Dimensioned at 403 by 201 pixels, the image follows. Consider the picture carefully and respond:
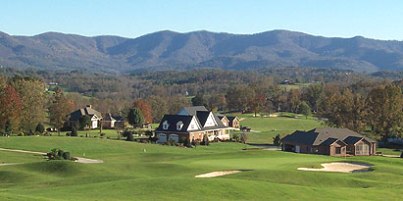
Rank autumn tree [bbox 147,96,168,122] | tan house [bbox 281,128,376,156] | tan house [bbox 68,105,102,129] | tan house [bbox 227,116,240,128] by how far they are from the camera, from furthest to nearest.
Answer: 1. autumn tree [bbox 147,96,168,122]
2. tan house [bbox 227,116,240,128]
3. tan house [bbox 68,105,102,129]
4. tan house [bbox 281,128,376,156]

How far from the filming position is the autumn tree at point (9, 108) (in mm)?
80875

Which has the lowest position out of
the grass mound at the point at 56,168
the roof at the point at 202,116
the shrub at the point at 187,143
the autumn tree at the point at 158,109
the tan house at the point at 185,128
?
the grass mound at the point at 56,168

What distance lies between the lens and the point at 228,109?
162 meters

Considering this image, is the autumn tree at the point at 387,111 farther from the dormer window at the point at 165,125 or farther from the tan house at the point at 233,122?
the dormer window at the point at 165,125

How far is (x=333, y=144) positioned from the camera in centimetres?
7831

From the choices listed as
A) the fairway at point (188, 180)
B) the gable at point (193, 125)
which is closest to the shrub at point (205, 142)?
the gable at point (193, 125)

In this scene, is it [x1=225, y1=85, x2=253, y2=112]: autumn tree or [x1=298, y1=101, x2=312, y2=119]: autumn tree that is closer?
[x1=298, y1=101, x2=312, y2=119]: autumn tree

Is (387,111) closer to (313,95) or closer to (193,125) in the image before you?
(193,125)

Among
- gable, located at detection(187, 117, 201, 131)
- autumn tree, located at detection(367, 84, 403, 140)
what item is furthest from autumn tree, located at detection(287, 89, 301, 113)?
gable, located at detection(187, 117, 201, 131)

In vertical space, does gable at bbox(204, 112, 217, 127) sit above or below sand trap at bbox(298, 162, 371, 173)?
above

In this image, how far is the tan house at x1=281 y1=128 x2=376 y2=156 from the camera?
258 feet

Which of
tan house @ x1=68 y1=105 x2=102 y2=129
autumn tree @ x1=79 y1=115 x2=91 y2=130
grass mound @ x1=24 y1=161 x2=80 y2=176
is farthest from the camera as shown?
tan house @ x1=68 y1=105 x2=102 y2=129

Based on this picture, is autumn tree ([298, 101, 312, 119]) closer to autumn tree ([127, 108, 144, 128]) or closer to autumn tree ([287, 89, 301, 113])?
autumn tree ([287, 89, 301, 113])

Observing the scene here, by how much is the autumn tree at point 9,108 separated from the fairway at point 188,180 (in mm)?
14572
